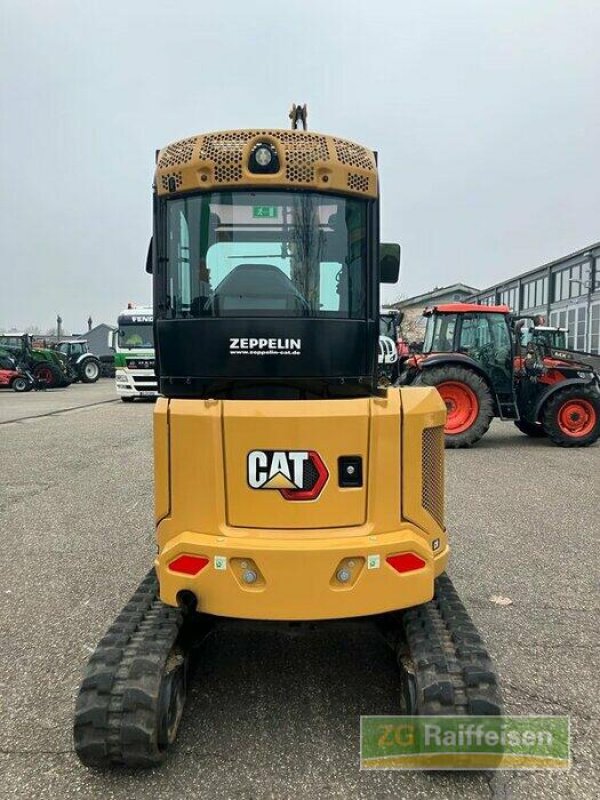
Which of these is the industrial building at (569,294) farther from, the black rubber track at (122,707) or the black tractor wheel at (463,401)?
the black rubber track at (122,707)

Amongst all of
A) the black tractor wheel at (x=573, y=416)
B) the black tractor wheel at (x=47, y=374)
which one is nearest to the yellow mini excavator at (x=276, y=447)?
the black tractor wheel at (x=573, y=416)

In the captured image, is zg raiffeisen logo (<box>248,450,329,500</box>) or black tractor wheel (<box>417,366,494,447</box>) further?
black tractor wheel (<box>417,366,494,447</box>)

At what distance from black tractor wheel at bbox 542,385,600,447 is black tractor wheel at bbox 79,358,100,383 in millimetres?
27941

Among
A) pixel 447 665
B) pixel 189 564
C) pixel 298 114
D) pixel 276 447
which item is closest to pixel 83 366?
pixel 298 114

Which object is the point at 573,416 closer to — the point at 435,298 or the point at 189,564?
the point at 189,564

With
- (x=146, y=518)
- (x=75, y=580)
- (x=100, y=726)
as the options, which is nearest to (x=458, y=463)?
(x=146, y=518)

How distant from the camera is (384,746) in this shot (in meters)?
2.54

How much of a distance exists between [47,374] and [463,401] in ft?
75.6

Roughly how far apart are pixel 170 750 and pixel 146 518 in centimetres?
358

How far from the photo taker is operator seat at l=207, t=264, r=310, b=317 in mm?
2713

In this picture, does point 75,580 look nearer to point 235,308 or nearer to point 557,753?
point 235,308

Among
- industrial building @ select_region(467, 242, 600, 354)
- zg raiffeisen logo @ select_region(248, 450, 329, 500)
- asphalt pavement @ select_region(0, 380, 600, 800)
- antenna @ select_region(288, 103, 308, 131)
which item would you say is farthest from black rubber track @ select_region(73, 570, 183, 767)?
industrial building @ select_region(467, 242, 600, 354)

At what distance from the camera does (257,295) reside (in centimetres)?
274

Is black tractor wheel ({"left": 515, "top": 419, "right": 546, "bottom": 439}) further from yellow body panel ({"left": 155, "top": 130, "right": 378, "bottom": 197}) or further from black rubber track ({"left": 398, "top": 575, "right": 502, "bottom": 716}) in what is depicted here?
yellow body panel ({"left": 155, "top": 130, "right": 378, "bottom": 197})
